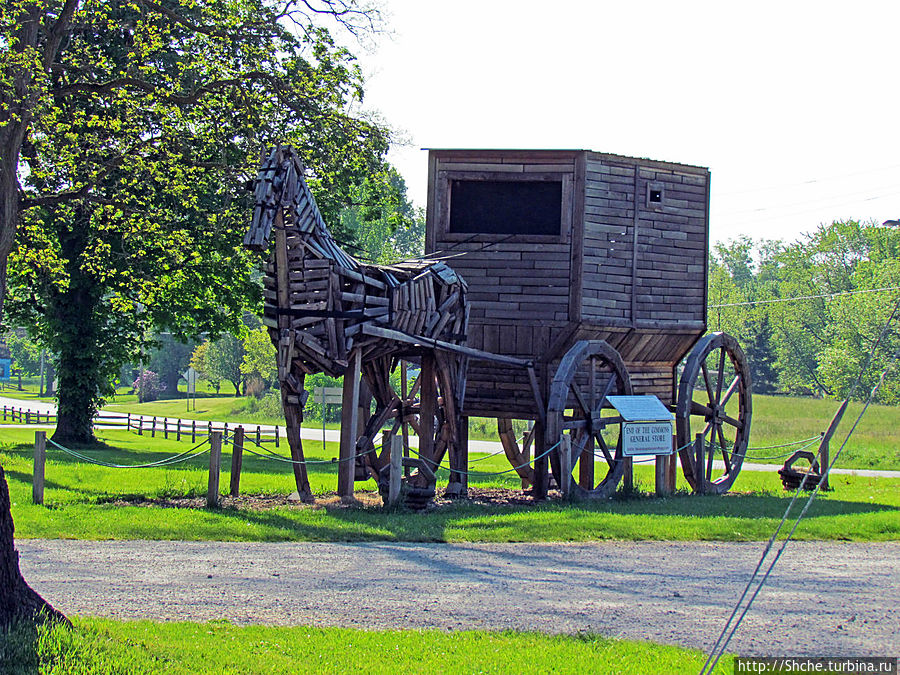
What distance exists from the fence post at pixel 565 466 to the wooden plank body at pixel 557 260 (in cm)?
192

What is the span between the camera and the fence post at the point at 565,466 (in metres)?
17.6

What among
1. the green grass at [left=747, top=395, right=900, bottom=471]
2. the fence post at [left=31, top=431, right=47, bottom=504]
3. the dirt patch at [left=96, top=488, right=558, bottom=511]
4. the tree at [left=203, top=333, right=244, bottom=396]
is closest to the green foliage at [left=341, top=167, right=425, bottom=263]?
the dirt patch at [left=96, top=488, right=558, bottom=511]

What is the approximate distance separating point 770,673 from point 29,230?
21.7m

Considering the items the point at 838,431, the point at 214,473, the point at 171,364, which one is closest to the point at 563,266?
the point at 214,473

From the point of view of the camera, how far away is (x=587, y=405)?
19.5 meters

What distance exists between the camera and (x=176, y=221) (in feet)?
84.4

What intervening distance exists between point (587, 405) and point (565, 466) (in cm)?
225

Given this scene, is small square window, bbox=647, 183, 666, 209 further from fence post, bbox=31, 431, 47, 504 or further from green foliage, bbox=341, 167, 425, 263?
fence post, bbox=31, 431, 47, 504

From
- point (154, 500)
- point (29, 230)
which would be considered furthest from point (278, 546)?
point (29, 230)

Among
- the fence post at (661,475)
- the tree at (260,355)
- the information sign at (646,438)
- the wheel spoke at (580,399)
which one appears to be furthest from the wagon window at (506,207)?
the tree at (260,355)

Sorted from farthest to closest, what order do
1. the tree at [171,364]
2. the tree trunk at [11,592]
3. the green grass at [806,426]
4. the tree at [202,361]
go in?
the tree at [171,364] → the tree at [202,361] → the green grass at [806,426] → the tree trunk at [11,592]

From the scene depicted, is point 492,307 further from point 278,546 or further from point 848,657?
point 848,657

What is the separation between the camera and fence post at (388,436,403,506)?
15438mm

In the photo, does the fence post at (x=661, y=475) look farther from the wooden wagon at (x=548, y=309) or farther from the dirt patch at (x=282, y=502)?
the dirt patch at (x=282, y=502)
